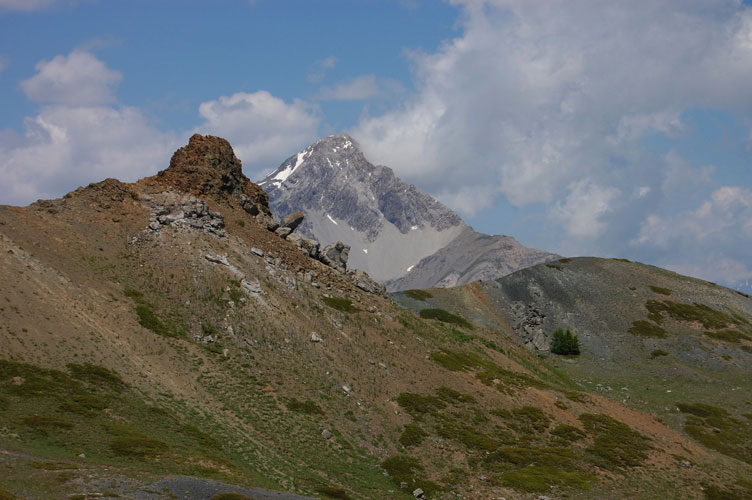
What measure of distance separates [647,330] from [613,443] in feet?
249

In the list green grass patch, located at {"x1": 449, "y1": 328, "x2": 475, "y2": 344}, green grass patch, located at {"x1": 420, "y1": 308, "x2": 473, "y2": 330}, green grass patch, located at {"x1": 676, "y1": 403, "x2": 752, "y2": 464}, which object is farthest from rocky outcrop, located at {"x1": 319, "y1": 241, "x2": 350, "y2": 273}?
green grass patch, located at {"x1": 676, "y1": 403, "x2": 752, "y2": 464}

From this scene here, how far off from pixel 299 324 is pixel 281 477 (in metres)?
26.7

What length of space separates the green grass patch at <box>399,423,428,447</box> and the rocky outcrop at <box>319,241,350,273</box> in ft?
132

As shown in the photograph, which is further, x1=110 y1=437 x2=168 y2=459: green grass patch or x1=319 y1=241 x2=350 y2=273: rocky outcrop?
x1=319 y1=241 x2=350 y2=273: rocky outcrop

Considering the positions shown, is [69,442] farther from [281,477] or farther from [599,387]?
[599,387]

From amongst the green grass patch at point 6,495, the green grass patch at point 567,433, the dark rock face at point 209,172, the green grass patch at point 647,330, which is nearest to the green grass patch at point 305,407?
the green grass patch at point 6,495

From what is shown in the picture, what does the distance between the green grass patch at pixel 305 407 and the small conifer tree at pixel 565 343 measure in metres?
85.8

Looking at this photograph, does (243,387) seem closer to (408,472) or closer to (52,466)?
(408,472)

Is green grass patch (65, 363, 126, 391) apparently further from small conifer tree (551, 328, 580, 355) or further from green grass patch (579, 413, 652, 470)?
small conifer tree (551, 328, 580, 355)

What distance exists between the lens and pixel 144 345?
5150 cm

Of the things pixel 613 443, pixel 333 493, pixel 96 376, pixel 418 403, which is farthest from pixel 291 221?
pixel 333 493

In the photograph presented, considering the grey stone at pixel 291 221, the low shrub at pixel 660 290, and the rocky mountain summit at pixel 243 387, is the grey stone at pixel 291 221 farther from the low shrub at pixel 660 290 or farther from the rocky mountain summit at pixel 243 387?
the low shrub at pixel 660 290

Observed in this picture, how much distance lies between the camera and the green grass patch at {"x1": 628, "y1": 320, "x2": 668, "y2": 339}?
123750mm

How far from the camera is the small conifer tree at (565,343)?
121688 millimetres
